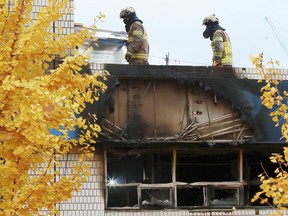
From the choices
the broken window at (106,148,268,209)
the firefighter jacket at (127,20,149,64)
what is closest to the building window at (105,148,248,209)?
the broken window at (106,148,268,209)

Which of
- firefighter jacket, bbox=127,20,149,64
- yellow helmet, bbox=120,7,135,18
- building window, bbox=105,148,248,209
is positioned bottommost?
building window, bbox=105,148,248,209

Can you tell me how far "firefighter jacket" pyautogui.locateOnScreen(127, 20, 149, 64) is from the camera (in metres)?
15.2

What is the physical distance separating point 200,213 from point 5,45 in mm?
6671

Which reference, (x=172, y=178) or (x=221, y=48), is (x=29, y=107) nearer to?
(x=172, y=178)

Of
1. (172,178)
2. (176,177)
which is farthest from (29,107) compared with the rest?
(176,177)

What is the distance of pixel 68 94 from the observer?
29.6 ft

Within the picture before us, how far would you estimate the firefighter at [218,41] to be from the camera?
15656mm

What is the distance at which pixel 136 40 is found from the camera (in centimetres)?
1518

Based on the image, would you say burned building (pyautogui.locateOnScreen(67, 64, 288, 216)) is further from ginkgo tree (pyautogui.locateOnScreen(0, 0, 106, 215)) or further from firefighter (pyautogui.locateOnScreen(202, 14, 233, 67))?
ginkgo tree (pyautogui.locateOnScreen(0, 0, 106, 215))

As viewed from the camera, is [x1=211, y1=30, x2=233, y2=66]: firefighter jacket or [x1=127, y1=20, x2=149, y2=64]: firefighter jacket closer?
[x1=127, y1=20, x2=149, y2=64]: firefighter jacket

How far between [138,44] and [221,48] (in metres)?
1.85

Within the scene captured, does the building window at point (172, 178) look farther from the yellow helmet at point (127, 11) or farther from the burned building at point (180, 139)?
the yellow helmet at point (127, 11)

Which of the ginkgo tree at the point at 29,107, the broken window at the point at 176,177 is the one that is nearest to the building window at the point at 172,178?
the broken window at the point at 176,177

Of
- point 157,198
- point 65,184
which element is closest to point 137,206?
point 157,198
